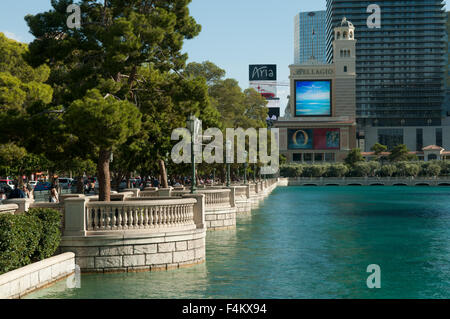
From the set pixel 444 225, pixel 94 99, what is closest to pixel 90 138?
pixel 94 99

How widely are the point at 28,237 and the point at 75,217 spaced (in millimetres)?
2439

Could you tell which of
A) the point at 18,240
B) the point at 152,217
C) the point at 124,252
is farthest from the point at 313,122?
the point at 18,240

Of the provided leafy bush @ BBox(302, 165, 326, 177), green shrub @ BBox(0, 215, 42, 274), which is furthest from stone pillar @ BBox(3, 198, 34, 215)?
leafy bush @ BBox(302, 165, 326, 177)

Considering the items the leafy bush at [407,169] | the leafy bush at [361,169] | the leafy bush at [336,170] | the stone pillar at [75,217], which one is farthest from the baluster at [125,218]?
the leafy bush at [361,169]

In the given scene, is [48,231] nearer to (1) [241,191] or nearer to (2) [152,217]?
(2) [152,217]

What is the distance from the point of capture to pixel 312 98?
185 meters

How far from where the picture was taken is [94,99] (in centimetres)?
1834

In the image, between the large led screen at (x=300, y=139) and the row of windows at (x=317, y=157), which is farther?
the row of windows at (x=317, y=157)

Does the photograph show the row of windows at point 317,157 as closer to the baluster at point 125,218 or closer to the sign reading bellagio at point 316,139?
the sign reading bellagio at point 316,139

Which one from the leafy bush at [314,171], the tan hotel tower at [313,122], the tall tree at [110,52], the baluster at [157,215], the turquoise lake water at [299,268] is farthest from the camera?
the tan hotel tower at [313,122]

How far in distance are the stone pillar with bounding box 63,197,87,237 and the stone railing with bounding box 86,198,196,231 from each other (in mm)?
230

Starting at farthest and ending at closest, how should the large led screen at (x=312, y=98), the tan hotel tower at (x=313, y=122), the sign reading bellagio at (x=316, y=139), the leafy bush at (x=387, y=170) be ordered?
the sign reading bellagio at (x=316, y=139) < the tan hotel tower at (x=313, y=122) < the large led screen at (x=312, y=98) < the leafy bush at (x=387, y=170)

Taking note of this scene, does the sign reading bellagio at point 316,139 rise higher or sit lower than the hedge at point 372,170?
higher

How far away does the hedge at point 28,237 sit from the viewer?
14.4 m
